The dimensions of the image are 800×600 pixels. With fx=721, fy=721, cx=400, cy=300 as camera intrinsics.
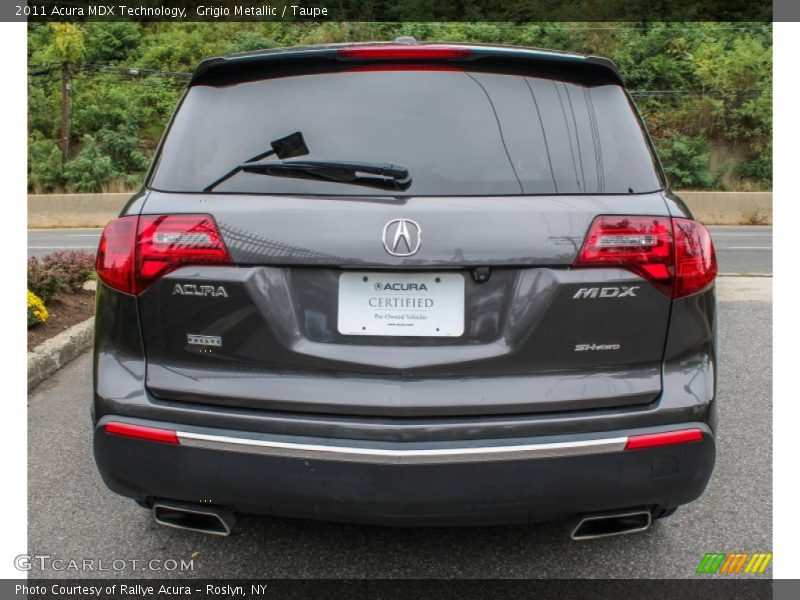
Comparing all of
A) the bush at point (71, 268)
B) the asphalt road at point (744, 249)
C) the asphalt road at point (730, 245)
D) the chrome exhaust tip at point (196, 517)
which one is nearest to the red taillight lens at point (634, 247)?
the chrome exhaust tip at point (196, 517)

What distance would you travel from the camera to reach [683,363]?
225cm

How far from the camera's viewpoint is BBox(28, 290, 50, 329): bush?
18.3ft

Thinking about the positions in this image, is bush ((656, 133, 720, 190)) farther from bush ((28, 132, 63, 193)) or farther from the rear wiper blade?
the rear wiper blade

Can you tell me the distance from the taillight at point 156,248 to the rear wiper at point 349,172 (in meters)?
0.28

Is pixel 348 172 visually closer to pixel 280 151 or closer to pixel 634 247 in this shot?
pixel 280 151

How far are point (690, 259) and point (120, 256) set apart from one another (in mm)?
1786

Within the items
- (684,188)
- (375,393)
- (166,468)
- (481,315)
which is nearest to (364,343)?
(375,393)

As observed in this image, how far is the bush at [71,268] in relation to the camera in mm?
6895

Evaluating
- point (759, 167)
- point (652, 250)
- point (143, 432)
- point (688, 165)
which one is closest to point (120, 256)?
point (143, 432)

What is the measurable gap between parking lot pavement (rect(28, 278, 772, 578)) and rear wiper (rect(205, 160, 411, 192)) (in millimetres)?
1477

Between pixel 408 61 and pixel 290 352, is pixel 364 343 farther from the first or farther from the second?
pixel 408 61

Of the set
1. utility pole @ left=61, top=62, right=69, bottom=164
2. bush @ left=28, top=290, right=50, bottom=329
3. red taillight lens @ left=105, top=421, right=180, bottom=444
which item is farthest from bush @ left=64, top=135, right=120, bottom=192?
red taillight lens @ left=105, top=421, right=180, bottom=444

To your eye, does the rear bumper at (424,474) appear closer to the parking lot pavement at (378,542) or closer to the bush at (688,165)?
A: the parking lot pavement at (378,542)

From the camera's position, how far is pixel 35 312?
18.4 ft
